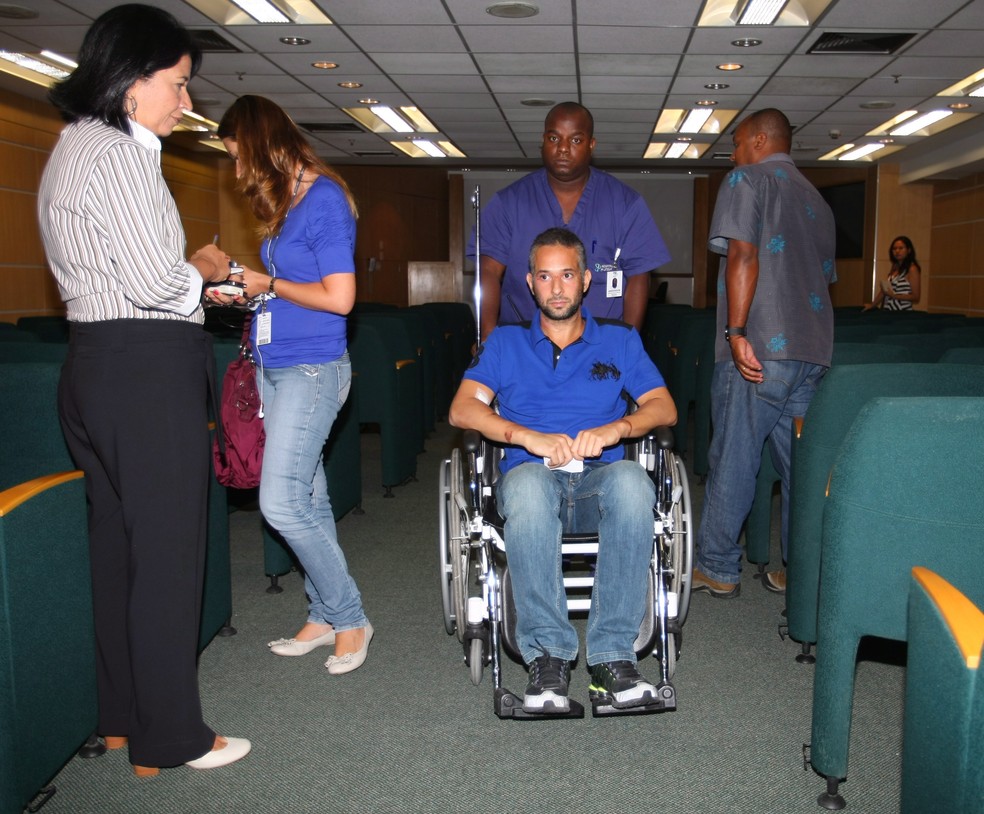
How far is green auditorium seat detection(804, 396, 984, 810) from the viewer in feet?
5.32

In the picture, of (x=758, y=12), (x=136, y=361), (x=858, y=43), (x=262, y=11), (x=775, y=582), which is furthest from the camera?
(x=858, y=43)

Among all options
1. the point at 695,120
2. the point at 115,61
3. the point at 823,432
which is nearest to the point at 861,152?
the point at 695,120

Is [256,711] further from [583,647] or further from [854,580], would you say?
[854,580]

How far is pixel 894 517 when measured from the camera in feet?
5.53

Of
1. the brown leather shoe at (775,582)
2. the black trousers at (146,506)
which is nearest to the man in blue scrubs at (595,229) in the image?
the brown leather shoe at (775,582)

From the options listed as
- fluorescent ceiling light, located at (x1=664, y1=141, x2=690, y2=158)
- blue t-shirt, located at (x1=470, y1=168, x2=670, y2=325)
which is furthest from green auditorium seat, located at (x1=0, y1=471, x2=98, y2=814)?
fluorescent ceiling light, located at (x1=664, y1=141, x2=690, y2=158)

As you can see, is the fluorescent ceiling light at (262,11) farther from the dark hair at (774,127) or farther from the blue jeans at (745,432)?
the blue jeans at (745,432)

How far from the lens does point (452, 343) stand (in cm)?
773

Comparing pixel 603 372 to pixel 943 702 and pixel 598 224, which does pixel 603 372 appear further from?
pixel 943 702

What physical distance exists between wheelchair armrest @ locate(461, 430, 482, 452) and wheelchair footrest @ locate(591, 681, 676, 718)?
70 centimetres

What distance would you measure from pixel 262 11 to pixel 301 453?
192 inches

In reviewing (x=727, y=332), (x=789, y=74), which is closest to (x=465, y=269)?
(x=789, y=74)

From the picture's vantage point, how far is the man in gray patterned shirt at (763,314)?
3.00 meters

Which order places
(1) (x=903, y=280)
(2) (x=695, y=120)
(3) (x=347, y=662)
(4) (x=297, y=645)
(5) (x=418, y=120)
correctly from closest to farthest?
(3) (x=347, y=662) < (4) (x=297, y=645) < (1) (x=903, y=280) < (2) (x=695, y=120) < (5) (x=418, y=120)
